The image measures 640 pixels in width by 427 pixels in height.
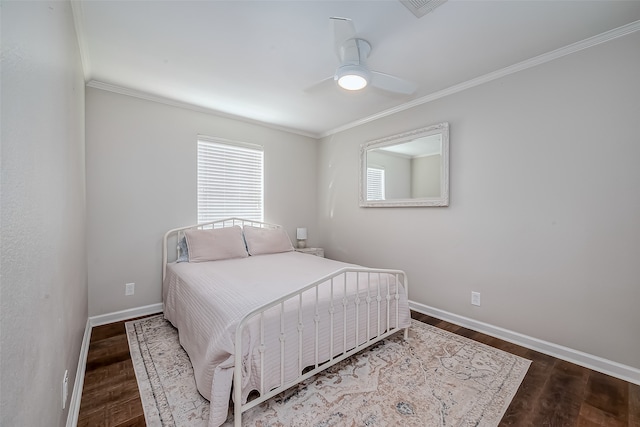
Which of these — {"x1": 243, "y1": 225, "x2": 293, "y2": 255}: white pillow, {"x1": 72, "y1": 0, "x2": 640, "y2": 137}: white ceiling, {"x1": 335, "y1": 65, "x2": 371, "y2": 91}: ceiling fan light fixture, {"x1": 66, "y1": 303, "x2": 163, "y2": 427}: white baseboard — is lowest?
{"x1": 66, "y1": 303, "x2": 163, "y2": 427}: white baseboard

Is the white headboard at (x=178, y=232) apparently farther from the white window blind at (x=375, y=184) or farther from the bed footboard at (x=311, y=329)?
the bed footboard at (x=311, y=329)

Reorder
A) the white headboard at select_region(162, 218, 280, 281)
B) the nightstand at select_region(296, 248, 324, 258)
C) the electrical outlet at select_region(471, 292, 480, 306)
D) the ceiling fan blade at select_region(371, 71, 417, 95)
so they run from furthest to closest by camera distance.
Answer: the nightstand at select_region(296, 248, 324, 258)
the white headboard at select_region(162, 218, 280, 281)
the electrical outlet at select_region(471, 292, 480, 306)
the ceiling fan blade at select_region(371, 71, 417, 95)

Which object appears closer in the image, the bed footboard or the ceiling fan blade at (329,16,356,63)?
the bed footboard

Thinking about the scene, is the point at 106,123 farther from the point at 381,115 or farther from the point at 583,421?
the point at 583,421

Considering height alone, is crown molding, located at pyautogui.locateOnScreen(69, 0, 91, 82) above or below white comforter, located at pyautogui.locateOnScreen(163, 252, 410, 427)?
above

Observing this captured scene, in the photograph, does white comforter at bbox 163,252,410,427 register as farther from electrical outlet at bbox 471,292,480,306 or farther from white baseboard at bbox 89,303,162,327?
electrical outlet at bbox 471,292,480,306

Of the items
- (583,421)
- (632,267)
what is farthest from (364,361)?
(632,267)

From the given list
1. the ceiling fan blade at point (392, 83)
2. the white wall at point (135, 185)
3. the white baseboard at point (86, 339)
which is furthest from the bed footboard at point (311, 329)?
the white wall at point (135, 185)

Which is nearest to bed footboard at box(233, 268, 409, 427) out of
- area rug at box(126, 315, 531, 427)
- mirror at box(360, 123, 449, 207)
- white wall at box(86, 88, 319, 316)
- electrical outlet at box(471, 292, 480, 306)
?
area rug at box(126, 315, 531, 427)

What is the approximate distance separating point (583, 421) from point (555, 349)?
80cm

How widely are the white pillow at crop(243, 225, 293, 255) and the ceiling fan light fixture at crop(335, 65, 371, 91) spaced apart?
6.96 ft

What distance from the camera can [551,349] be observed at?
2262mm

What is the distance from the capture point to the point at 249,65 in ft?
7.86

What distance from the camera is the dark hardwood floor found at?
1567mm
